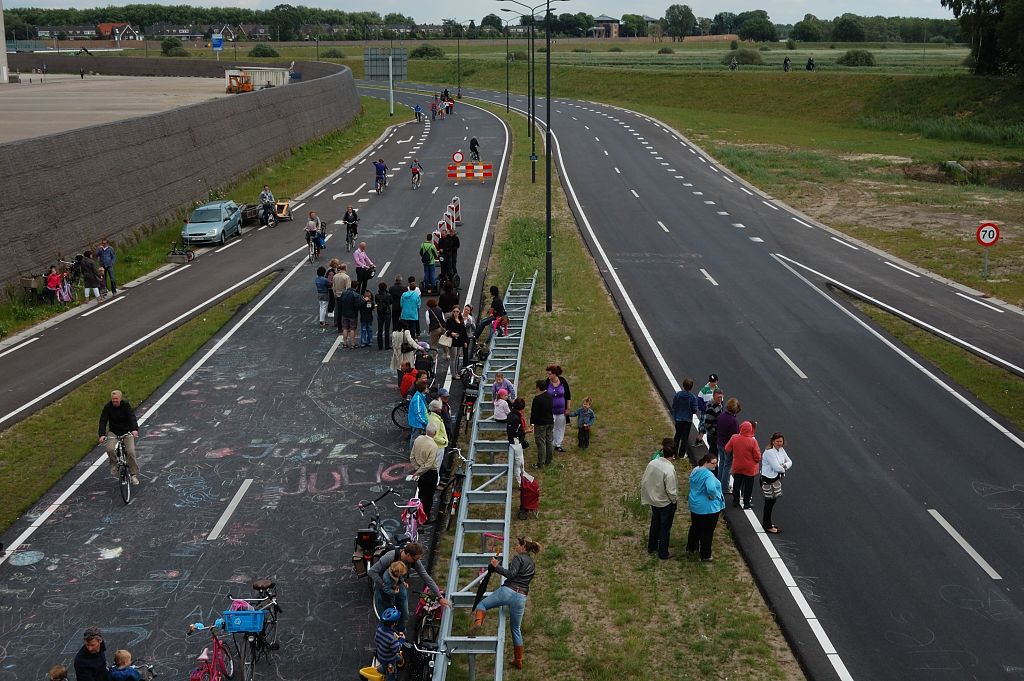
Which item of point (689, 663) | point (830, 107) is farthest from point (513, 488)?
point (830, 107)

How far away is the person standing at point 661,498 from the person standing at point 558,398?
11.9ft

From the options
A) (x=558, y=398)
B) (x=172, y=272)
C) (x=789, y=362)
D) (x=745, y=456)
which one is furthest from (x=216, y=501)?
(x=172, y=272)

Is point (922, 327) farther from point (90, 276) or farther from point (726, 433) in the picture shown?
point (90, 276)

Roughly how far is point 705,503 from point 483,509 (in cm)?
385

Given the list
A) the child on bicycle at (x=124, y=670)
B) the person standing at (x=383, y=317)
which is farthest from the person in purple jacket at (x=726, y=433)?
the person standing at (x=383, y=317)

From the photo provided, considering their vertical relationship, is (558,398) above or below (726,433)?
above

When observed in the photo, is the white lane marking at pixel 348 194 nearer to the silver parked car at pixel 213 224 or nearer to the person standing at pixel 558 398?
the silver parked car at pixel 213 224

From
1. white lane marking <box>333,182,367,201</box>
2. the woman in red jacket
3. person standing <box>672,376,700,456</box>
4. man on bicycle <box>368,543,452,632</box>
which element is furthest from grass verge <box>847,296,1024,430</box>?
white lane marking <box>333,182,367,201</box>

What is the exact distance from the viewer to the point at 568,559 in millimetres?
15047

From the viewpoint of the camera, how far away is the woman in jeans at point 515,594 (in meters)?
12.2

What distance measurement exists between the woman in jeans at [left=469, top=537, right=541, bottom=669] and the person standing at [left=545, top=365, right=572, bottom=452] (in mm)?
6012

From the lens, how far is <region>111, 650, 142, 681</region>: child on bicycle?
11.1 m

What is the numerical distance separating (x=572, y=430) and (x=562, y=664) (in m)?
8.06

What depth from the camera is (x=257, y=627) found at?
38.5ft
